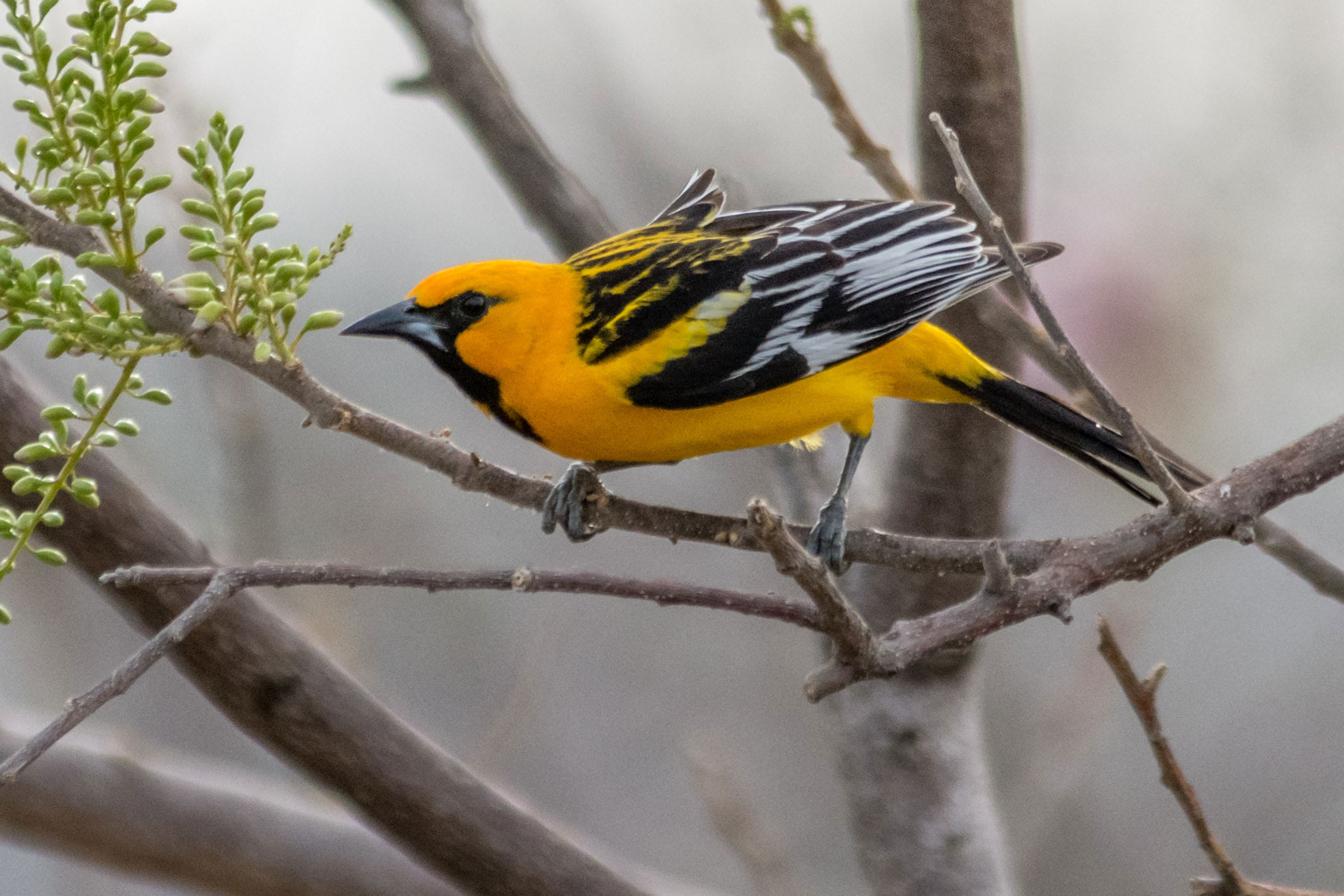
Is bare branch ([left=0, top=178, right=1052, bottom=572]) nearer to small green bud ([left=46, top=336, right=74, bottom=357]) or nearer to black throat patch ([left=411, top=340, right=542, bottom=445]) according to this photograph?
small green bud ([left=46, top=336, right=74, bottom=357])

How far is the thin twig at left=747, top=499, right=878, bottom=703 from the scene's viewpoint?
1.09 m

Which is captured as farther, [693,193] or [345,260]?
[345,260]

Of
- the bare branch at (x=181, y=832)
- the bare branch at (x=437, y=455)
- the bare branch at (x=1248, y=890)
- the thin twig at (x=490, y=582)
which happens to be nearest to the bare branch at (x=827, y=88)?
the bare branch at (x=437, y=455)

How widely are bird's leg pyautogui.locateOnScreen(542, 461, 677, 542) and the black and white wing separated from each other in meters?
0.14

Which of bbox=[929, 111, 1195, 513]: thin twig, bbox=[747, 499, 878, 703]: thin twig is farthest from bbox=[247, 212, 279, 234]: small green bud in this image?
bbox=[929, 111, 1195, 513]: thin twig

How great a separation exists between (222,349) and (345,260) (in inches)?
150

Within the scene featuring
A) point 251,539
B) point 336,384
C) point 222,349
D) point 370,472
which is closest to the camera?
point 222,349

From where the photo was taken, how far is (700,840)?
502 cm

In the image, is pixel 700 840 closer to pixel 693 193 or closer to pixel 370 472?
pixel 370 472

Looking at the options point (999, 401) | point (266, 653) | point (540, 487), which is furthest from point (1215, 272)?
point (266, 653)

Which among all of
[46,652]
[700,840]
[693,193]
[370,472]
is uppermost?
[693,193]

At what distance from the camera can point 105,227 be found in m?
0.92

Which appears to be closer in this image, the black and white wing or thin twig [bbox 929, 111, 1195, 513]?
thin twig [bbox 929, 111, 1195, 513]

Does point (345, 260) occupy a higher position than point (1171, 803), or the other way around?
point (345, 260)
